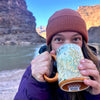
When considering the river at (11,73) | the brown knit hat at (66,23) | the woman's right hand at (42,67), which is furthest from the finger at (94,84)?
the river at (11,73)

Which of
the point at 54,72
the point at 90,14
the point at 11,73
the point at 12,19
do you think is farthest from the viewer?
the point at 90,14

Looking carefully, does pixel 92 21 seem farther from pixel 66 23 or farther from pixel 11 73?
pixel 66 23

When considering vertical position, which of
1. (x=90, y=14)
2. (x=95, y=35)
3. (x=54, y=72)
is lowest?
(x=54, y=72)

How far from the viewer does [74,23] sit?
1.98ft

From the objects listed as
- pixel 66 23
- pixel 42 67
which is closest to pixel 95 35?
pixel 66 23

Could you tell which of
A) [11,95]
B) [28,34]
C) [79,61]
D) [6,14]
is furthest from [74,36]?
[6,14]

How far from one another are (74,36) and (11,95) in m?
0.91

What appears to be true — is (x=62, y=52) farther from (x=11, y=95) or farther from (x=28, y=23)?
(x=28, y=23)

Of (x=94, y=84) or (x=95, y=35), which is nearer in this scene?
(x=94, y=84)

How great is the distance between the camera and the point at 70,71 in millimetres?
311

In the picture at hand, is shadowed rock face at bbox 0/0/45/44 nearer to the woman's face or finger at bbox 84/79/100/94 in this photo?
the woman's face

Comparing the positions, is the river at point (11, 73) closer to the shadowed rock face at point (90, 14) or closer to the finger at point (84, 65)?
the finger at point (84, 65)

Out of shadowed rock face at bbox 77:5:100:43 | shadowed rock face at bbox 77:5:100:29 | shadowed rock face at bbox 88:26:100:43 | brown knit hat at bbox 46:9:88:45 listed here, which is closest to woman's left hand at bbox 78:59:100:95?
brown knit hat at bbox 46:9:88:45

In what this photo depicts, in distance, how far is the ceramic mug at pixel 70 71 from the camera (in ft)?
0.98
